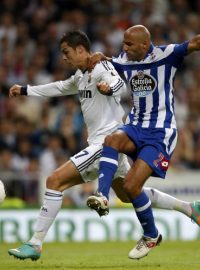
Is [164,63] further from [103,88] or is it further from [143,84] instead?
[103,88]

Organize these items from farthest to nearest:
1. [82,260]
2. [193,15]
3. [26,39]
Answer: [193,15]
[26,39]
[82,260]

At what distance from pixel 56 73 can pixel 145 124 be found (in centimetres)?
908

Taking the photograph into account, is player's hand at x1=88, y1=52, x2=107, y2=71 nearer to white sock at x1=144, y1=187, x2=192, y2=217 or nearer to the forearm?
the forearm

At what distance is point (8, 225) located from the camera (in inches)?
599

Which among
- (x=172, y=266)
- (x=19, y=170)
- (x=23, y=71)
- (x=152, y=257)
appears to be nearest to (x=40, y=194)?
(x=19, y=170)

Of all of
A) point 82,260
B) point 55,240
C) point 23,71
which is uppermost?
point 23,71

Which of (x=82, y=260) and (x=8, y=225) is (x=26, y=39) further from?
(x=82, y=260)

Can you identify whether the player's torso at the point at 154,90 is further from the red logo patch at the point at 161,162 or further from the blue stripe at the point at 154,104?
the red logo patch at the point at 161,162

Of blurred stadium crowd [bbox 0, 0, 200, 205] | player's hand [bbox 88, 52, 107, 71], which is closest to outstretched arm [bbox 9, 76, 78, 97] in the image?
player's hand [bbox 88, 52, 107, 71]

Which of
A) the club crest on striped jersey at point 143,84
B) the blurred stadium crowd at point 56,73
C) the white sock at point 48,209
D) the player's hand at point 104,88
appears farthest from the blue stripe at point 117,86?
the blurred stadium crowd at point 56,73

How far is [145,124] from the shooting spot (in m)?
9.67

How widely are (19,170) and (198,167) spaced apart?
347 centimetres

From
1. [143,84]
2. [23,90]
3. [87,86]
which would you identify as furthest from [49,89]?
[143,84]

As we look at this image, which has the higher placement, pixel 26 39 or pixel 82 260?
pixel 26 39
